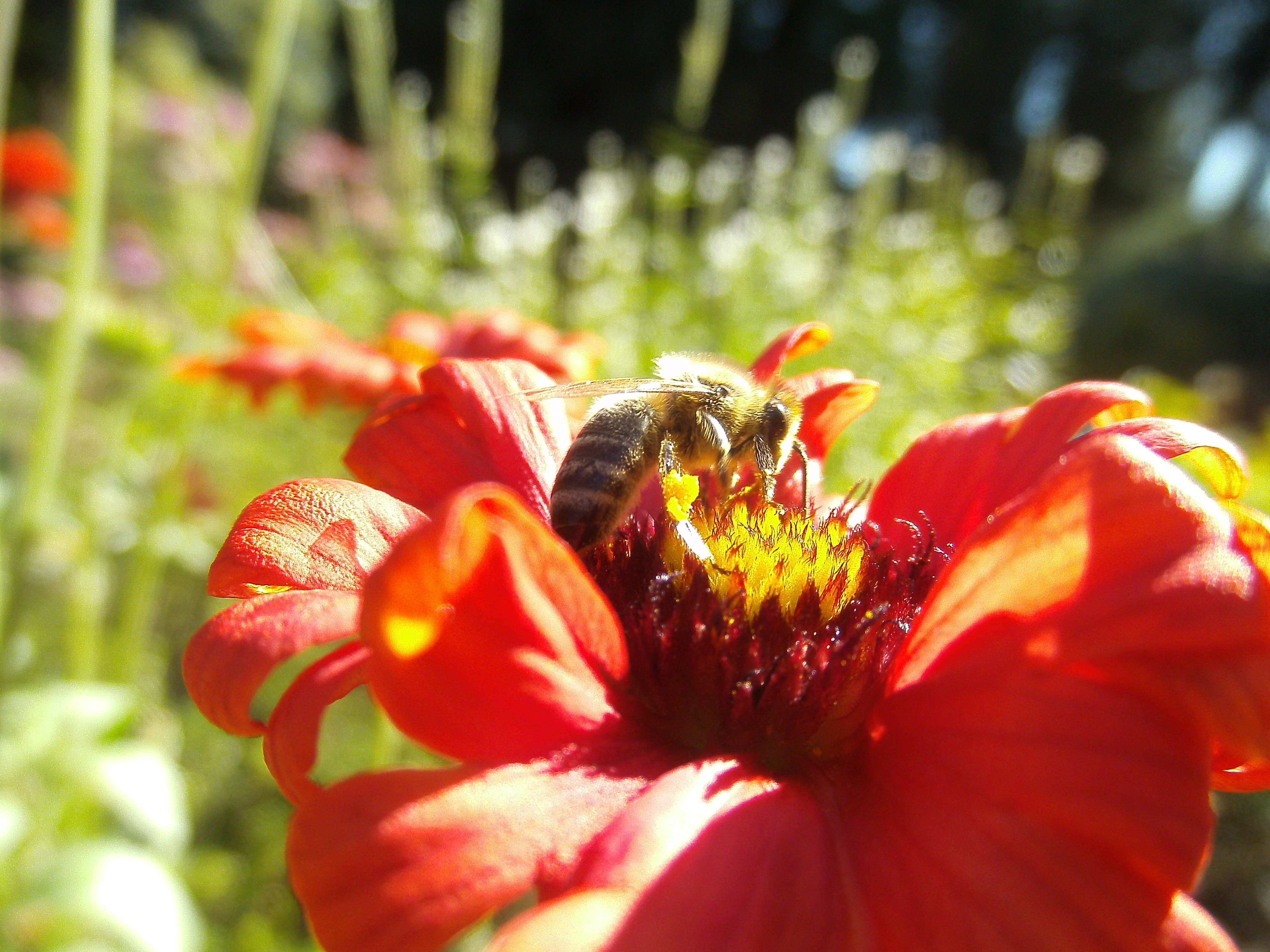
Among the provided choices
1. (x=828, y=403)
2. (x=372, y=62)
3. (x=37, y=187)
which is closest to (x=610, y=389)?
(x=828, y=403)

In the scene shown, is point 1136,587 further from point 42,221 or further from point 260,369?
point 42,221

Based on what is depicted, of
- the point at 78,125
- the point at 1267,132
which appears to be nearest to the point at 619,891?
the point at 78,125

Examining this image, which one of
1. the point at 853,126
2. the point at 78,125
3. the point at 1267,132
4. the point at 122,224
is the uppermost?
the point at 1267,132

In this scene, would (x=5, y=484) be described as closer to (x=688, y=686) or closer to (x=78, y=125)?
(x=78, y=125)

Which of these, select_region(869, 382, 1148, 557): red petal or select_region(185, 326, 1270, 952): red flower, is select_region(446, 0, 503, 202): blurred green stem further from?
select_region(185, 326, 1270, 952): red flower

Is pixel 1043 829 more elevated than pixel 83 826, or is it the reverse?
pixel 1043 829

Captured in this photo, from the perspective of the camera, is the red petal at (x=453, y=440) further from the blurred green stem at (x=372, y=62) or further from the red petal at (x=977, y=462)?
the blurred green stem at (x=372, y=62)

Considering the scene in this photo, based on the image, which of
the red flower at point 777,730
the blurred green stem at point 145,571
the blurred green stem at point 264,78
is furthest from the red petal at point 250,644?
the blurred green stem at point 145,571
